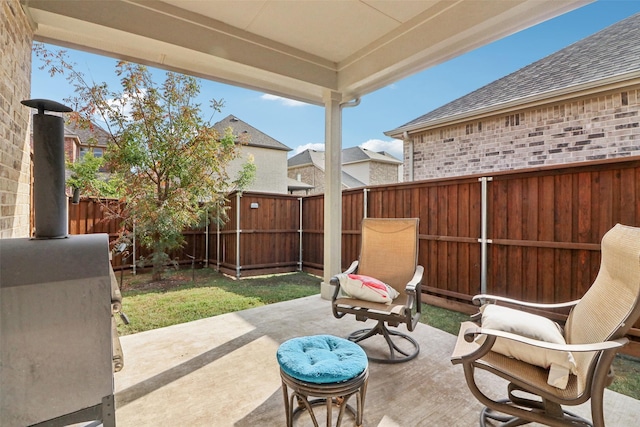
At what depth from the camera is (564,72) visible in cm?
635

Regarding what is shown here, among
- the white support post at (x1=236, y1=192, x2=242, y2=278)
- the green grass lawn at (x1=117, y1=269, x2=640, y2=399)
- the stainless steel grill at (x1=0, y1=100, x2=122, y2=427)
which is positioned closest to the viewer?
the stainless steel grill at (x1=0, y1=100, x2=122, y2=427)

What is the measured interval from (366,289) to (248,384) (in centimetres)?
133

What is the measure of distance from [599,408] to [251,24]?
14.3ft

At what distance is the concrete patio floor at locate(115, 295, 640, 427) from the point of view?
2.08 metres

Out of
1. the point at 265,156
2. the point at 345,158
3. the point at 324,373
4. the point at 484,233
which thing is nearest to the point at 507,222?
the point at 484,233

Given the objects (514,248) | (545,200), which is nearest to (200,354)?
(514,248)

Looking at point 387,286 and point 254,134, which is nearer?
point 387,286

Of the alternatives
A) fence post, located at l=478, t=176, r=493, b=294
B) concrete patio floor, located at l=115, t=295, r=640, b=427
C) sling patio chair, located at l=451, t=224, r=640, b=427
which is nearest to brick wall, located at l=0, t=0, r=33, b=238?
concrete patio floor, located at l=115, t=295, r=640, b=427

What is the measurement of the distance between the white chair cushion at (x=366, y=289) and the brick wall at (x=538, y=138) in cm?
518

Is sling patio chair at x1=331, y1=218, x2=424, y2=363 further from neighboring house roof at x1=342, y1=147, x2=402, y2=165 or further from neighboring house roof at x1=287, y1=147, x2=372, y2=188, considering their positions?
neighboring house roof at x1=342, y1=147, x2=402, y2=165

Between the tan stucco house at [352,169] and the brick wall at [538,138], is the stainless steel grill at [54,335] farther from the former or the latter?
the tan stucco house at [352,169]

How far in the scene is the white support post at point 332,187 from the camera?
4.85m

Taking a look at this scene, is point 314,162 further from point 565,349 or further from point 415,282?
point 565,349

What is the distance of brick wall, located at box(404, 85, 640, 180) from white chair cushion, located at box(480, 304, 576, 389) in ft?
A: 17.3
